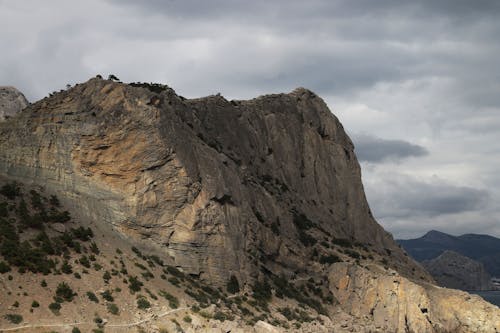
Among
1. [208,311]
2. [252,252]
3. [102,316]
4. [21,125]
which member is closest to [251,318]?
[208,311]

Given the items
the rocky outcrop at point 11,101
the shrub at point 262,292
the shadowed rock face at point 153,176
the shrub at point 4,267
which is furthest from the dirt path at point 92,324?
the rocky outcrop at point 11,101

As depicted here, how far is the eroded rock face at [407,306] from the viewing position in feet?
218

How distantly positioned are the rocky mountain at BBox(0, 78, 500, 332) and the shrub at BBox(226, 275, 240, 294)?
0.34 feet

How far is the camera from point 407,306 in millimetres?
67250

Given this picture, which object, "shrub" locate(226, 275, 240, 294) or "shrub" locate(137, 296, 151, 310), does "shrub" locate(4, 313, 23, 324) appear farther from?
"shrub" locate(226, 275, 240, 294)

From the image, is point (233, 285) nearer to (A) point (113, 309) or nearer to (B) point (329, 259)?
(A) point (113, 309)

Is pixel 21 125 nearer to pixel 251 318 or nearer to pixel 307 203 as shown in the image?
pixel 251 318

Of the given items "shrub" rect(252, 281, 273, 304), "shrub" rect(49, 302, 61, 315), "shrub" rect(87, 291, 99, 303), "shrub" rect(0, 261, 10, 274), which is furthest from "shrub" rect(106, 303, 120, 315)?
"shrub" rect(252, 281, 273, 304)

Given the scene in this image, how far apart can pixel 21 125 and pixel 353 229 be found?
52167 millimetres

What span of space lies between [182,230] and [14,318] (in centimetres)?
2044

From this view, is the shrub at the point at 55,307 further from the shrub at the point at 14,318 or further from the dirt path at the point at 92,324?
the shrub at the point at 14,318

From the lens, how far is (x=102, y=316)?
A: 44.2 metres

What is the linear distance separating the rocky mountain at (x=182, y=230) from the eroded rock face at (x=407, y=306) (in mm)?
113

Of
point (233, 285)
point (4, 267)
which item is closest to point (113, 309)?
point (4, 267)
